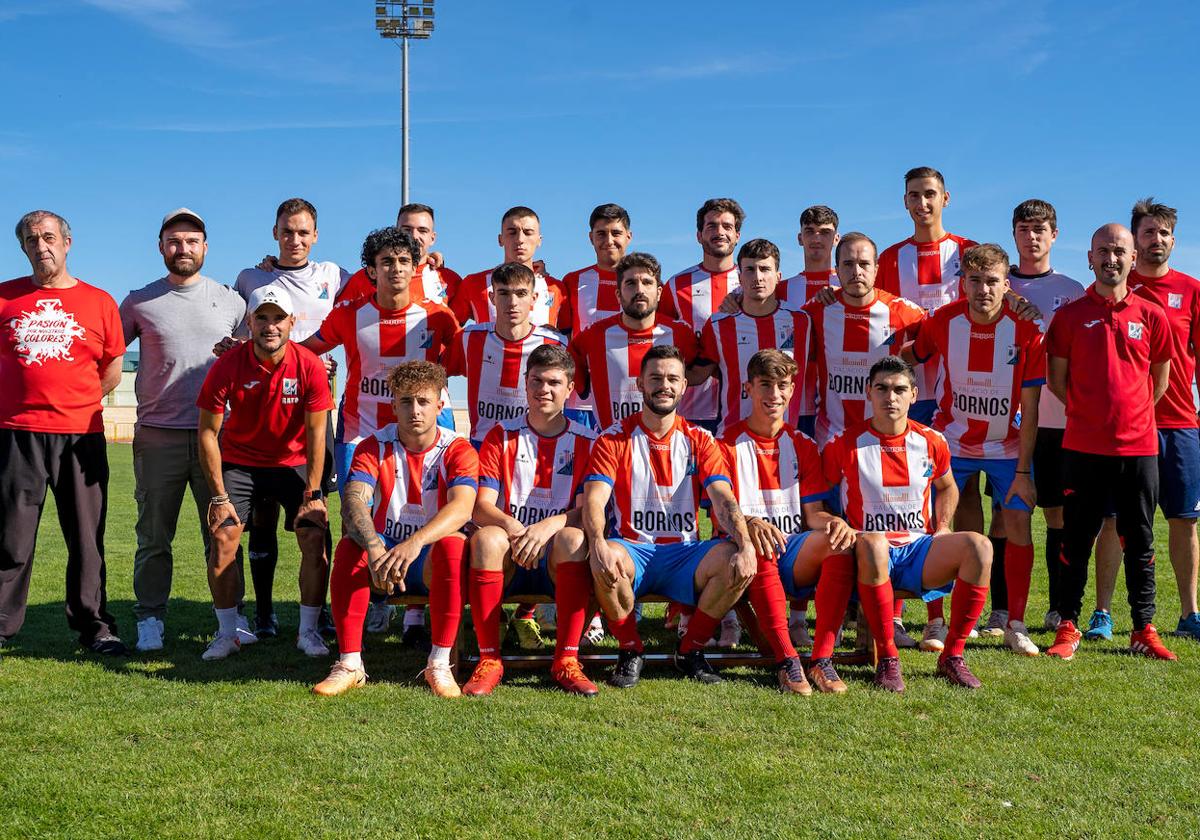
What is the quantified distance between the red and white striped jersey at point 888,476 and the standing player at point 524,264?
220 cm

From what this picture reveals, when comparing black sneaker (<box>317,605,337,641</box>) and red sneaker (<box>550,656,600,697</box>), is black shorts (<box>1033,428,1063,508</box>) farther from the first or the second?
black sneaker (<box>317,605,337,641</box>)

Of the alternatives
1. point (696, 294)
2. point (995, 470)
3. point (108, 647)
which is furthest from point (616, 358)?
point (108, 647)

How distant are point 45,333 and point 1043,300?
557 centimetres

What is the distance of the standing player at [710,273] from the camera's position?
6246 mm

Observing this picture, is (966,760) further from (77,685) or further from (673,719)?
(77,685)

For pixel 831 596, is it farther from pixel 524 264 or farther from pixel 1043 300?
pixel 524 264

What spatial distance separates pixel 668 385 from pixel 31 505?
11.2ft

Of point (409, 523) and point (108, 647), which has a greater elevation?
point (409, 523)

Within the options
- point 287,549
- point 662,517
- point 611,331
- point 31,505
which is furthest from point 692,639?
point 287,549

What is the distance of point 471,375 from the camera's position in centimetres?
579

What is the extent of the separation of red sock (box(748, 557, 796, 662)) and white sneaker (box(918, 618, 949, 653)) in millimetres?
1211

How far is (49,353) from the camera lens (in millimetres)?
5457

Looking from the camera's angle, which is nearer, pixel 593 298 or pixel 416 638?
pixel 416 638

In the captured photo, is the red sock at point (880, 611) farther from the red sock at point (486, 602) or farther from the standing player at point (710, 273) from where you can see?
the standing player at point (710, 273)
